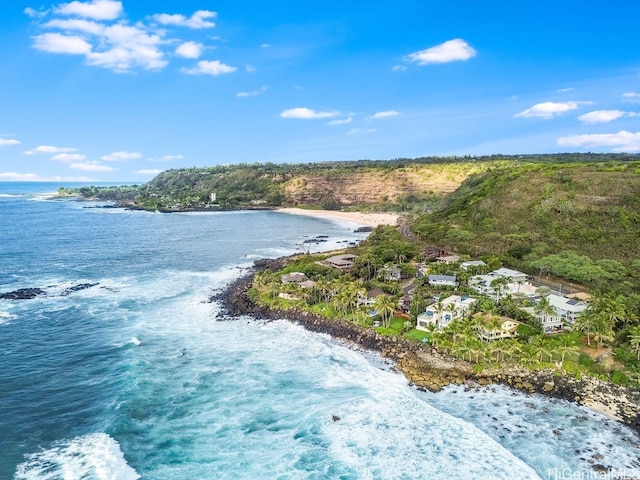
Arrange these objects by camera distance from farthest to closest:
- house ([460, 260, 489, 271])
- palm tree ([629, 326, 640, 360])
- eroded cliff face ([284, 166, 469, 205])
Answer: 1. eroded cliff face ([284, 166, 469, 205])
2. house ([460, 260, 489, 271])
3. palm tree ([629, 326, 640, 360])

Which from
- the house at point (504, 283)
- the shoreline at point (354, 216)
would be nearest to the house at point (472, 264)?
the house at point (504, 283)

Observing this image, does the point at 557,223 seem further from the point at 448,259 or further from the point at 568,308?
the point at 568,308

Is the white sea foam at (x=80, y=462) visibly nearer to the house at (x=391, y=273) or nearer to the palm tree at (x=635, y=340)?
the palm tree at (x=635, y=340)

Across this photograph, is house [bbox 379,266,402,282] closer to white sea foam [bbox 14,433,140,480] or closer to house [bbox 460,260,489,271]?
house [bbox 460,260,489,271]

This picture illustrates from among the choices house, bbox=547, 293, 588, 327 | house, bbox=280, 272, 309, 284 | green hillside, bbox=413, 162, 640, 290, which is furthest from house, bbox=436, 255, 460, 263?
house, bbox=280, 272, 309, 284

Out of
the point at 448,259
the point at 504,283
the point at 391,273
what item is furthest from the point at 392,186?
the point at 504,283

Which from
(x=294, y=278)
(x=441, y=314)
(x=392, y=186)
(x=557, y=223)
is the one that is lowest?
(x=441, y=314)
